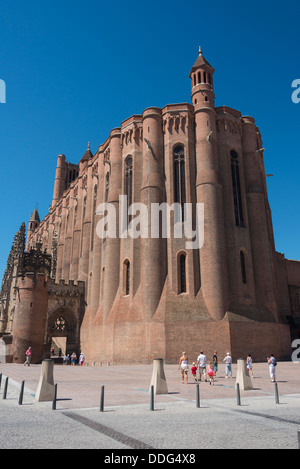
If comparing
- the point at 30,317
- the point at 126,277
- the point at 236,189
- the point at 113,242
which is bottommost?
the point at 30,317

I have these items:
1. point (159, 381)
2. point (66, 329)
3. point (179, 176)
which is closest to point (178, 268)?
point (179, 176)

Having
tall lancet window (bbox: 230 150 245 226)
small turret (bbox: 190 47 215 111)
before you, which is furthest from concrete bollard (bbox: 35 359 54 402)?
small turret (bbox: 190 47 215 111)

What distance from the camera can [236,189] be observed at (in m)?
33.5

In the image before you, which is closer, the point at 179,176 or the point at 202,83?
the point at 179,176

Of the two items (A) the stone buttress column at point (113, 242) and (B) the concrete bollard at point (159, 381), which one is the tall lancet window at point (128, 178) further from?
(B) the concrete bollard at point (159, 381)

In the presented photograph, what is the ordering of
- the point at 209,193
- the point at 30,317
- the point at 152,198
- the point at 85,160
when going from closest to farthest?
the point at 209,193 → the point at 152,198 → the point at 30,317 → the point at 85,160

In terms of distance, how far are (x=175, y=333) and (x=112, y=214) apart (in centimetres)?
1332

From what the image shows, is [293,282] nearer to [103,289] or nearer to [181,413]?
[103,289]

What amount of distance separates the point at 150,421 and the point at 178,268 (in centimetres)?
2192

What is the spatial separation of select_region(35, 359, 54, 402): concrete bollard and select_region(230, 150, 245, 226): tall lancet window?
24158mm

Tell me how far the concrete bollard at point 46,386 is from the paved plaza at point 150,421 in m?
0.33

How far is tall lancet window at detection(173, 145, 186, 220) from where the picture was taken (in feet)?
103

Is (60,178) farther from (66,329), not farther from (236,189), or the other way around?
(236,189)

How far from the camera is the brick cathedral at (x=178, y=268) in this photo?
27844mm
